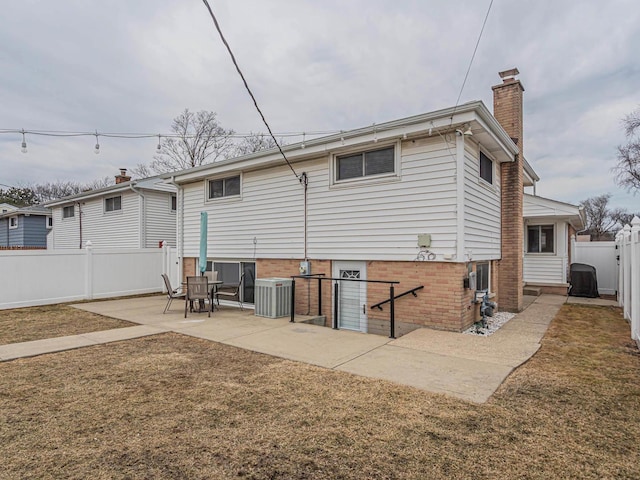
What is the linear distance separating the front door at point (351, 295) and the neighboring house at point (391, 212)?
0.03 m

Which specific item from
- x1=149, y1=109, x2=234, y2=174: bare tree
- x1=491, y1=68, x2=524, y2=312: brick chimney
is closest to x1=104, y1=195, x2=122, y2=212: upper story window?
x1=149, y1=109, x2=234, y2=174: bare tree

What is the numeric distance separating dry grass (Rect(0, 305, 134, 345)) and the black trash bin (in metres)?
14.1

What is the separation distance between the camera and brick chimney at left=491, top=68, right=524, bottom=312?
946cm

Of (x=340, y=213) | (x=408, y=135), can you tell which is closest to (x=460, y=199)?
(x=408, y=135)

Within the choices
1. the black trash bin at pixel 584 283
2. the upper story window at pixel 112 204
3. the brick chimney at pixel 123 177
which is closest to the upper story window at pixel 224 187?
the upper story window at pixel 112 204

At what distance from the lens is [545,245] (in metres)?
14.0

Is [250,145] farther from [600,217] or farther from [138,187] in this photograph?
[600,217]

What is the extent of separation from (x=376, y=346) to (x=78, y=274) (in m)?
10.2

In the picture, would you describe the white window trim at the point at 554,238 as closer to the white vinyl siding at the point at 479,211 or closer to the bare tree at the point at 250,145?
the white vinyl siding at the point at 479,211

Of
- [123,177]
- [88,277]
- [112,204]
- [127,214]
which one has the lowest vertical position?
[88,277]

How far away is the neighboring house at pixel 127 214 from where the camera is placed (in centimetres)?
1658

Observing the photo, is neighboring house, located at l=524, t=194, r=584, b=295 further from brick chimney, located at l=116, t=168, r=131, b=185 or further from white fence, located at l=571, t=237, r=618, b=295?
Answer: brick chimney, located at l=116, t=168, r=131, b=185

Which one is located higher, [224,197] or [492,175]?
[492,175]

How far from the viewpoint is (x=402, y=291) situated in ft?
24.4
